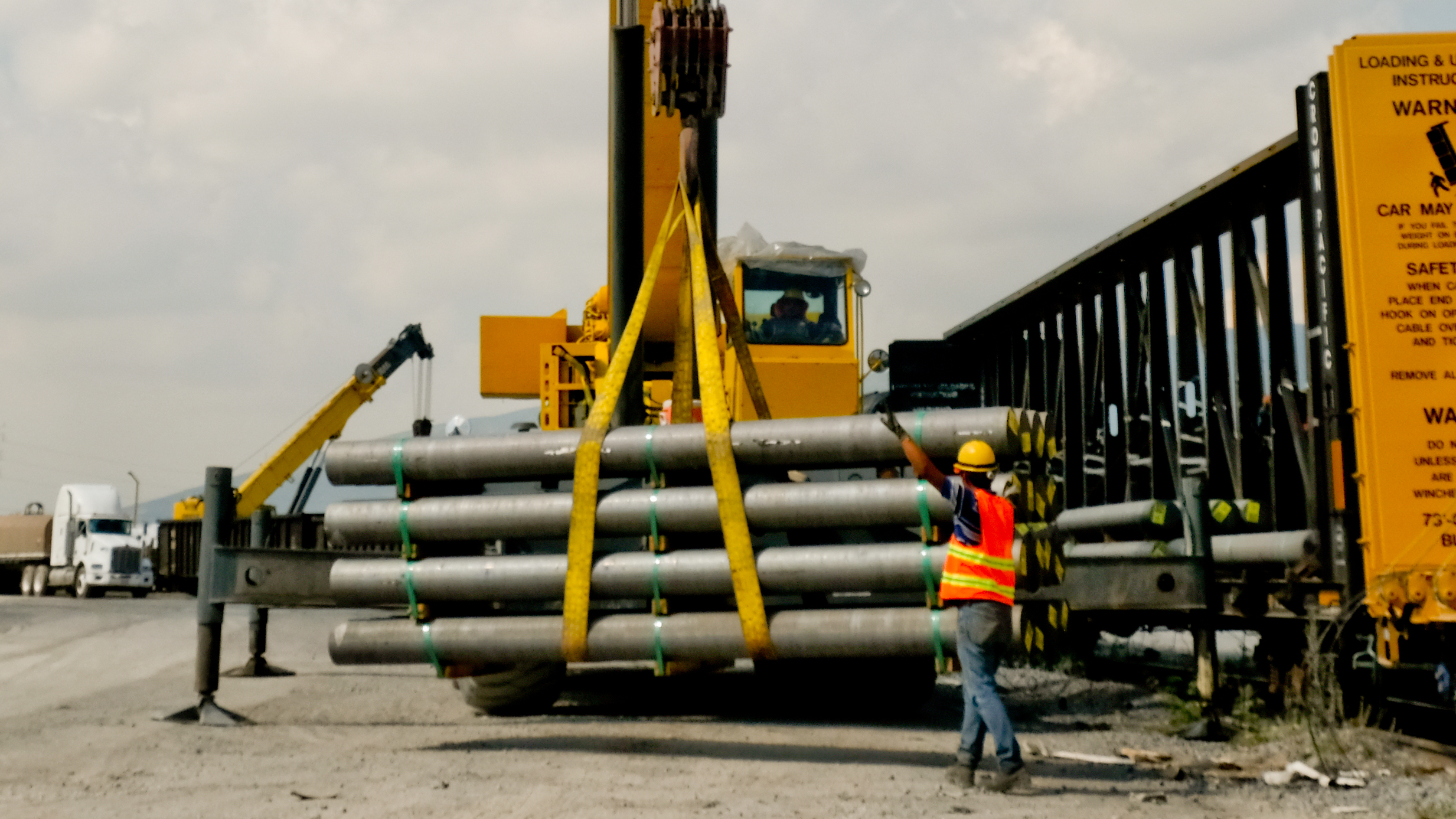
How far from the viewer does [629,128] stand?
9297mm

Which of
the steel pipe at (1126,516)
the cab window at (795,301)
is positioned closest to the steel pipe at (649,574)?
the steel pipe at (1126,516)

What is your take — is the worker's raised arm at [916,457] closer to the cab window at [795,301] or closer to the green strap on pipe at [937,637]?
the green strap on pipe at [937,637]

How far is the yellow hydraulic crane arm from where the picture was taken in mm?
30266

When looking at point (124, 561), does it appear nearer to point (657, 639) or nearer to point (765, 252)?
point (765, 252)

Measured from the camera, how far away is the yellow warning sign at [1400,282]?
300 inches

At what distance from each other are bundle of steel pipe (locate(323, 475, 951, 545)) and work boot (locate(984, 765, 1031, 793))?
1.38 meters

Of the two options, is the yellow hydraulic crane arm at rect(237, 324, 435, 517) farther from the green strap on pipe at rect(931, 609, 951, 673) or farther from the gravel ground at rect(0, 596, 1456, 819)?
the green strap on pipe at rect(931, 609, 951, 673)

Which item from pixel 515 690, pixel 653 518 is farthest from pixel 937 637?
pixel 515 690

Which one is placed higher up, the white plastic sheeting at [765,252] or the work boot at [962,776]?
the white plastic sheeting at [765,252]

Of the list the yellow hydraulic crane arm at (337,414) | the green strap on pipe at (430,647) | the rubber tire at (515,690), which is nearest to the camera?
the green strap on pipe at (430,647)

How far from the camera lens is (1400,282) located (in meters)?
7.80

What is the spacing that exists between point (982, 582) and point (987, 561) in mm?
113

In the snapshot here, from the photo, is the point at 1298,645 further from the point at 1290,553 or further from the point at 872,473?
the point at 872,473

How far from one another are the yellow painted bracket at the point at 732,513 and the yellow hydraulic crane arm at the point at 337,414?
24193 millimetres
